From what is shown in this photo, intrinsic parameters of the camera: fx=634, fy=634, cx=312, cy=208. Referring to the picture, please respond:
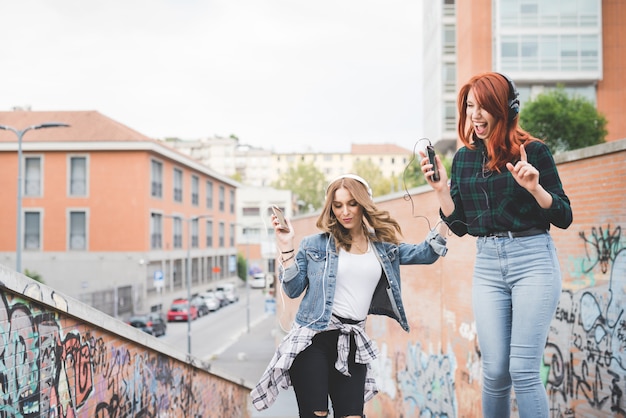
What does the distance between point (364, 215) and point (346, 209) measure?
0.15 m

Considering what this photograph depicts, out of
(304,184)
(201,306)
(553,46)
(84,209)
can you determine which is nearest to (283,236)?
(553,46)

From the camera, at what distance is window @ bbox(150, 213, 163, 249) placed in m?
43.1

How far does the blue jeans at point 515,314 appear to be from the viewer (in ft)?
8.84

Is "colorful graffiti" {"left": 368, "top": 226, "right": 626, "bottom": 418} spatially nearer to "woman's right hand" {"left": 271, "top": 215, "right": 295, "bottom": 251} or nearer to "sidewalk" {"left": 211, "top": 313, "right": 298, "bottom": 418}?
"woman's right hand" {"left": 271, "top": 215, "right": 295, "bottom": 251}

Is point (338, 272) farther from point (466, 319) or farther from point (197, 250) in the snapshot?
point (197, 250)

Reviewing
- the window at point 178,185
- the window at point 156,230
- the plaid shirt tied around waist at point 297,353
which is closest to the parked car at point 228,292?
the window at point 178,185

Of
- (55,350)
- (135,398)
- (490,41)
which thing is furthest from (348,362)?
(490,41)

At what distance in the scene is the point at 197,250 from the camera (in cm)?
5581

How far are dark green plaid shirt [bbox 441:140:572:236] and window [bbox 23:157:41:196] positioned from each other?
42.3 metres

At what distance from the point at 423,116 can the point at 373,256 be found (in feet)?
165

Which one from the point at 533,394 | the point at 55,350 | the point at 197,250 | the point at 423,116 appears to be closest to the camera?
the point at 533,394

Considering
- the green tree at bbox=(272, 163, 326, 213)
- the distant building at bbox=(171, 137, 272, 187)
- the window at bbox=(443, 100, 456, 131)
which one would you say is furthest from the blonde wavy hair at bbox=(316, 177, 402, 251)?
the distant building at bbox=(171, 137, 272, 187)

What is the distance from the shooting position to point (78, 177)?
41.6 m

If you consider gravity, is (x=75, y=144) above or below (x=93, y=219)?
above
